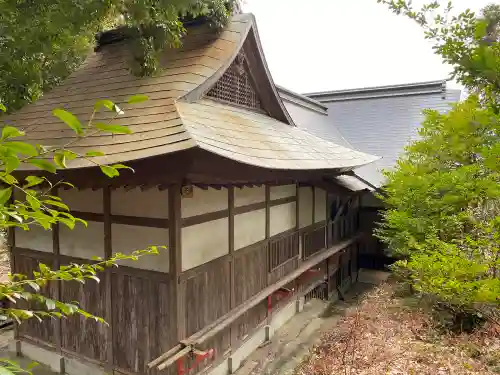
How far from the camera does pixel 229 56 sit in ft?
21.1

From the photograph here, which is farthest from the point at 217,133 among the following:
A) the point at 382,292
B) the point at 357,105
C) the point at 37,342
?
the point at 357,105

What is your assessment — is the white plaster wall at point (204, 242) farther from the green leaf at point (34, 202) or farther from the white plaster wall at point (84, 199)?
the green leaf at point (34, 202)

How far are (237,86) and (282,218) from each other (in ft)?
9.29

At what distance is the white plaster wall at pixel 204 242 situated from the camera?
4.90 meters

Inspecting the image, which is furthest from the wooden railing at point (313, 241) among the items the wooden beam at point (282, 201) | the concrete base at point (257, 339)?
the concrete base at point (257, 339)

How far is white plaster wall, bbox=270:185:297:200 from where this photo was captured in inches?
288

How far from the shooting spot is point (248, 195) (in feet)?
21.1

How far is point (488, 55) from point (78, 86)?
252 inches

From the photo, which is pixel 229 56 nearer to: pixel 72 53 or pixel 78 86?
pixel 78 86

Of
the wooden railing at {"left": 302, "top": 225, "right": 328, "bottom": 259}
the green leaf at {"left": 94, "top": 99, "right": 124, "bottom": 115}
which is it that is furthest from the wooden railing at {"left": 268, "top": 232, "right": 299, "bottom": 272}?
the green leaf at {"left": 94, "top": 99, "right": 124, "bottom": 115}

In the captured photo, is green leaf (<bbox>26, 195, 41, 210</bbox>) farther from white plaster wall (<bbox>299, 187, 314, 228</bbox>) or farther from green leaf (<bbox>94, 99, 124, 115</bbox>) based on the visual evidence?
white plaster wall (<bbox>299, 187, 314, 228</bbox>)

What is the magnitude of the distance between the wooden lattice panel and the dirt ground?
4873mm

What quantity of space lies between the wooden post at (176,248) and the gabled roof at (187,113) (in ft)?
2.73

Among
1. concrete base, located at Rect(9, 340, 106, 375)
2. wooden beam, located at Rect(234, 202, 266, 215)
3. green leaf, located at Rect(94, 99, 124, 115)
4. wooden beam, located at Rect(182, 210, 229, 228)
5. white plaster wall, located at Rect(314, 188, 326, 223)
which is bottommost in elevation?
concrete base, located at Rect(9, 340, 106, 375)
